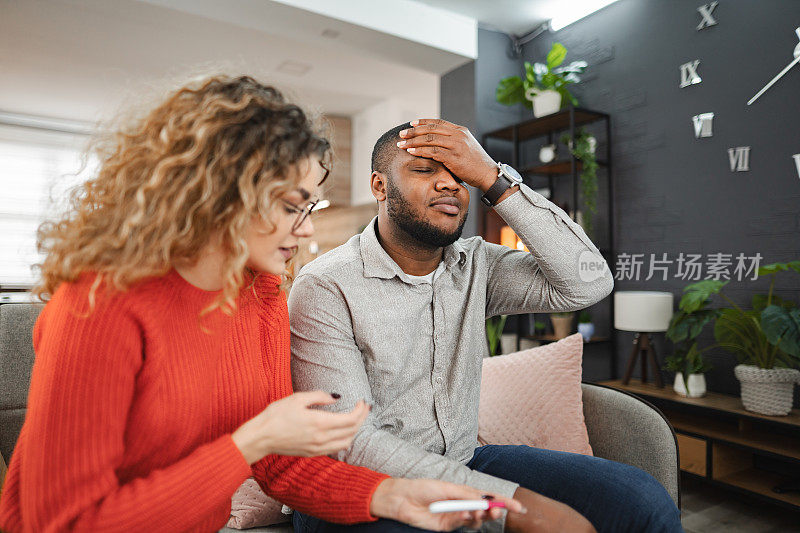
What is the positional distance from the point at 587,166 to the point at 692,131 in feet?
1.87

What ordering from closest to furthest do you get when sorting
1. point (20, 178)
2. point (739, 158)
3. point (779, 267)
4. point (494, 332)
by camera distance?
point (779, 267) < point (739, 158) < point (494, 332) < point (20, 178)

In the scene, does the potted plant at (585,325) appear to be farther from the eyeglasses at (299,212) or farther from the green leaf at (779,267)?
the eyeglasses at (299,212)

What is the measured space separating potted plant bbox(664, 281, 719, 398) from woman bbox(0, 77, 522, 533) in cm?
214

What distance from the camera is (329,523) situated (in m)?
1.03

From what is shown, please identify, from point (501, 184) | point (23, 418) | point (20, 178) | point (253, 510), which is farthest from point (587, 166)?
point (20, 178)

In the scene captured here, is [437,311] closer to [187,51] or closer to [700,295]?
[700,295]

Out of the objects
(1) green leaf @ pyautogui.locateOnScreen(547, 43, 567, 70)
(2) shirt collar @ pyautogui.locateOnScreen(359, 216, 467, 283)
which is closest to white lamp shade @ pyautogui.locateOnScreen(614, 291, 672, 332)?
(1) green leaf @ pyautogui.locateOnScreen(547, 43, 567, 70)

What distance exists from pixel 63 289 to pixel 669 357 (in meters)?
2.84

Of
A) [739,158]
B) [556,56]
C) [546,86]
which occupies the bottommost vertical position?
[739,158]

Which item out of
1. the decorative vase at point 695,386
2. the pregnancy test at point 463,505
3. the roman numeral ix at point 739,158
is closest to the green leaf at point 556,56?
the roman numeral ix at point 739,158

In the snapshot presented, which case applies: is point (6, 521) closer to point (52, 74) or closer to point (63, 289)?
point (63, 289)

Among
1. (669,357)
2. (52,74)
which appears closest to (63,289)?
(669,357)

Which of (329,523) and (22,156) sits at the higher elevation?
(22,156)

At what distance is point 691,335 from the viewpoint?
264 centimetres
